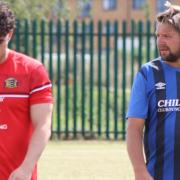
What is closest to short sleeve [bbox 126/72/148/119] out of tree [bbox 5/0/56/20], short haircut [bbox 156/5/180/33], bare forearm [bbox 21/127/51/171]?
short haircut [bbox 156/5/180/33]

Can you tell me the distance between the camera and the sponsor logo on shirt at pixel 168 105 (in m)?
4.08

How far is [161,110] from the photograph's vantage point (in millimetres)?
4086

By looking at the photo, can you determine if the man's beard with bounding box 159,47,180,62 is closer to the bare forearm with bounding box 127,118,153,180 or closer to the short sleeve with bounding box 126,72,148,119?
the short sleeve with bounding box 126,72,148,119

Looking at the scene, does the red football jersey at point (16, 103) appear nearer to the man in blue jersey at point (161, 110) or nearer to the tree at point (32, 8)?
the man in blue jersey at point (161, 110)

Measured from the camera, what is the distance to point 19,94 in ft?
13.9

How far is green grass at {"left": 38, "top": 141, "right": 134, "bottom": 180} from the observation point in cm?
969

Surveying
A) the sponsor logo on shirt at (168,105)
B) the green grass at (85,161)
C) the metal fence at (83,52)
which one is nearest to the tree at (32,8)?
the metal fence at (83,52)

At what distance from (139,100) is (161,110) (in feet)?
0.42

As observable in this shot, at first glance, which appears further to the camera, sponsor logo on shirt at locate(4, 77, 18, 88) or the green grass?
the green grass

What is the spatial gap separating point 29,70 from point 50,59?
9870 mm

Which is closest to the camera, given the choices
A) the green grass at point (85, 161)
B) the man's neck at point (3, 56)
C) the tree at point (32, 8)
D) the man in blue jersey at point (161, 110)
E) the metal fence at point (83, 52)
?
the man in blue jersey at point (161, 110)

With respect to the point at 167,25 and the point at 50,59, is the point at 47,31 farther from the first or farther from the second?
the point at 167,25

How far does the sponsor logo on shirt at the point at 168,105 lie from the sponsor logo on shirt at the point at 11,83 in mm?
792

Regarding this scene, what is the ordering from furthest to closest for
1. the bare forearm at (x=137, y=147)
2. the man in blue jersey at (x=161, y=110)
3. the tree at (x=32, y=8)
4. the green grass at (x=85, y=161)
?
the tree at (x=32, y=8), the green grass at (x=85, y=161), the man in blue jersey at (x=161, y=110), the bare forearm at (x=137, y=147)
